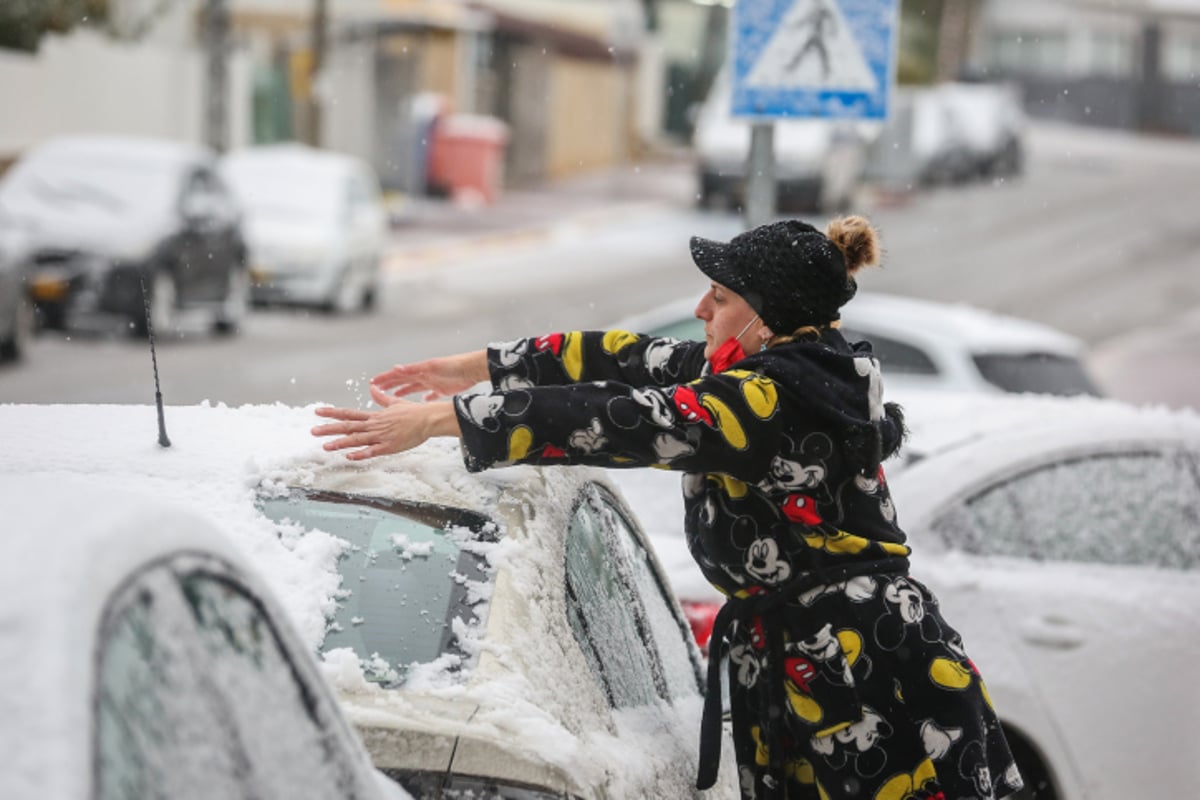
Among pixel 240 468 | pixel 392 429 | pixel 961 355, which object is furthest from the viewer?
pixel 961 355

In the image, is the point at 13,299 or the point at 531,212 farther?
the point at 531,212

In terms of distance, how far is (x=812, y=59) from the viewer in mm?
6438

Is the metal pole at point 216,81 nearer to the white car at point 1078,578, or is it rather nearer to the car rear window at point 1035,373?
the car rear window at point 1035,373

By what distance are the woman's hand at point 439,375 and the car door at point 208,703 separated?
5.29 feet

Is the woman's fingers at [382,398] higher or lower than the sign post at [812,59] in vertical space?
lower

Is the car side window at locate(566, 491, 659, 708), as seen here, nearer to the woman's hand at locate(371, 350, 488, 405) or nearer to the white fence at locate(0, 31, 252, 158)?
the woman's hand at locate(371, 350, 488, 405)

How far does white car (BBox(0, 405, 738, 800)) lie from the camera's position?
8.40 feet

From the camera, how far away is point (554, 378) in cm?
375

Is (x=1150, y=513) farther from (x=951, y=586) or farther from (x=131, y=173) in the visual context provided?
(x=131, y=173)

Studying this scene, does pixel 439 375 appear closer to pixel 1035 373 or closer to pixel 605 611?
pixel 605 611

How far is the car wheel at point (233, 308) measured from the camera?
61.3ft

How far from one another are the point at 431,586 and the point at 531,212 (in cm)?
3224

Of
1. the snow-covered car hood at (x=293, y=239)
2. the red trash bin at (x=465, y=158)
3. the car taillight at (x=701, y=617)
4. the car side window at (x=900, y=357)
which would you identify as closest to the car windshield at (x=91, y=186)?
the snow-covered car hood at (x=293, y=239)

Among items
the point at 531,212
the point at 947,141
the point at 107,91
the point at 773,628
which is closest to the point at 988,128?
the point at 947,141
